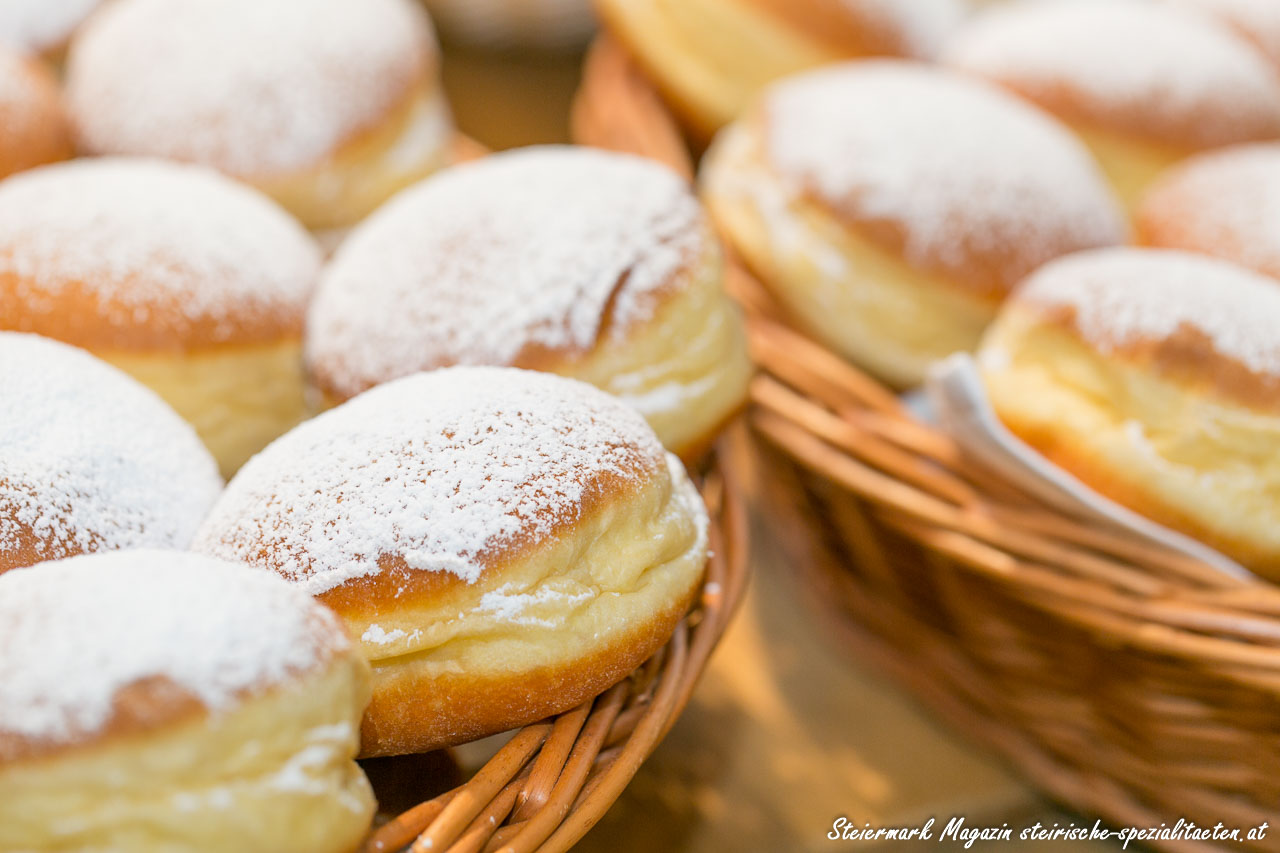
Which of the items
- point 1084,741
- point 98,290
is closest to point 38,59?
point 98,290

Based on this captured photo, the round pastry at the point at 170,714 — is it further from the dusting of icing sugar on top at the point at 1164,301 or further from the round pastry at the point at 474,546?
the dusting of icing sugar on top at the point at 1164,301

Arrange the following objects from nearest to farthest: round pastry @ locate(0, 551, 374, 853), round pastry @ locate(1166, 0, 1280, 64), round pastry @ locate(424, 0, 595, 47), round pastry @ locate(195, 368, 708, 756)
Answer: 1. round pastry @ locate(0, 551, 374, 853)
2. round pastry @ locate(195, 368, 708, 756)
3. round pastry @ locate(1166, 0, 1280, 64)
4. round pastry @ locate(424, 0, 595, 47)

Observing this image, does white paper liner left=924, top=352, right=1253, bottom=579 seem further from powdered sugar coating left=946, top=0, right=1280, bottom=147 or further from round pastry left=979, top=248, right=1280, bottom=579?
powdered sugar coating left=946, top=0, right=1280, bottom=147

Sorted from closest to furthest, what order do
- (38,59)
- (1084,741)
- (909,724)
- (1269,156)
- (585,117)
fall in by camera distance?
(1084,741), (909,724), (1269,156), (38,59), (585,117)

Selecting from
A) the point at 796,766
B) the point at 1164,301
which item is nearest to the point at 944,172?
the point at 1164,301

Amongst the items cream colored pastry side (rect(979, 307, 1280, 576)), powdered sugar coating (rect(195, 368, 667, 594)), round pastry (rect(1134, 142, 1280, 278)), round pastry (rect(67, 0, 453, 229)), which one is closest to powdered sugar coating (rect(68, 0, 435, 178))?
round pastry (rect(67, 0, 453, 229))

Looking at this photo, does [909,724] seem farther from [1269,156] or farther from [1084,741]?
[1269,156]

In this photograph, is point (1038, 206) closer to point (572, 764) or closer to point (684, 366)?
point (684, 366)
